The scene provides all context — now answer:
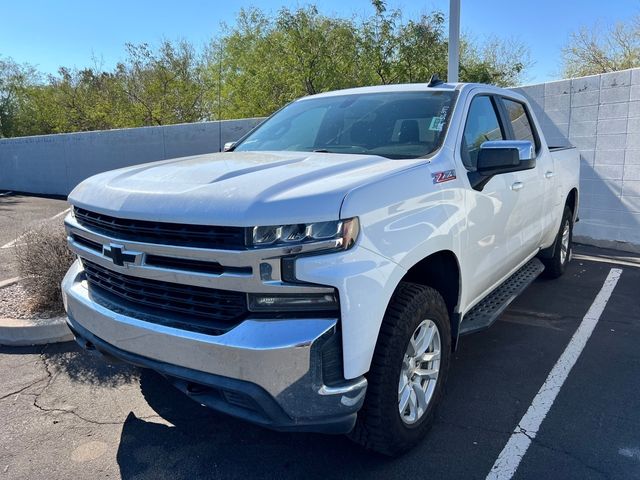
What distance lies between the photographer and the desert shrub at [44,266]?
179 inches

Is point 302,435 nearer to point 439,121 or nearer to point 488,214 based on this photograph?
point 488,214

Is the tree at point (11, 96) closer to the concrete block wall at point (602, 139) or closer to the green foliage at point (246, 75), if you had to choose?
the green foliage at point (246, 75)

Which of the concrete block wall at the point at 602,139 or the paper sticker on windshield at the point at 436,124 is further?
the concrete block wall at the point at 602,139

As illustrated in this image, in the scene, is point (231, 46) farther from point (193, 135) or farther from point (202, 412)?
point (202, 412)

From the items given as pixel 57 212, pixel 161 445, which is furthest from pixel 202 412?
pixel 57 212

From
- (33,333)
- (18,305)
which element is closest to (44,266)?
(18,305)

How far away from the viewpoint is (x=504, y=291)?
411cm

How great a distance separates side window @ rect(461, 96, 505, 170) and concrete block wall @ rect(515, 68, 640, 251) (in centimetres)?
386

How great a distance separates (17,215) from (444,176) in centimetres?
1127

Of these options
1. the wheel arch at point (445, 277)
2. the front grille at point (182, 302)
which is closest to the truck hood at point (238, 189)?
the front grille at point (182, 302)

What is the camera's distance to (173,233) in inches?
88.4

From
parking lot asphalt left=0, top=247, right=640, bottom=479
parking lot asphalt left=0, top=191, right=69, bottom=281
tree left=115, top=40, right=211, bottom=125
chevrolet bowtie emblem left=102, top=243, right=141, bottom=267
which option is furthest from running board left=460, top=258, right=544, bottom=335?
tree left=115, top=40, right=211, bottom=125

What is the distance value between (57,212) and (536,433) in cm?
1164

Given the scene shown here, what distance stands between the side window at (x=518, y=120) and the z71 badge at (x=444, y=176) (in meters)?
1.75
